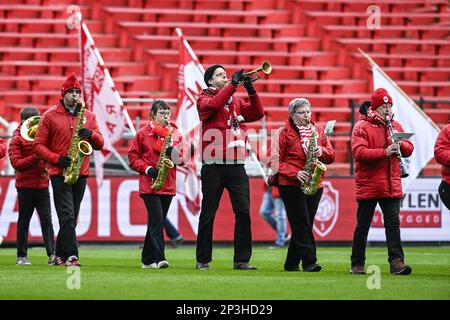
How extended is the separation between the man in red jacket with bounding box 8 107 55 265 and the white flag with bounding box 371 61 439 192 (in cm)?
698

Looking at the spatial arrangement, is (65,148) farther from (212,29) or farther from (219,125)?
(212,29)

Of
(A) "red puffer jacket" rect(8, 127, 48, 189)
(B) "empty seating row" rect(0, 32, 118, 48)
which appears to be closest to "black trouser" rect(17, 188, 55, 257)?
(A) "red puffer jacket" rect(8, 127, 48, 189)

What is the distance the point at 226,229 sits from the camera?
2128cm

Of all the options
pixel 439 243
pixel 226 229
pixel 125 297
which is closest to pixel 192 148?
pixel 226 229

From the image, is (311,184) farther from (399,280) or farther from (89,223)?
(89,223)

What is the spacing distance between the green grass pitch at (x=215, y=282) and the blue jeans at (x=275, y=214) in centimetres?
416

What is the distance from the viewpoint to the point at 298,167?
13.6 metres

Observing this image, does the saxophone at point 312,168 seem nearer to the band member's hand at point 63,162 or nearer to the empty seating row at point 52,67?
the band member's hand at point 63,162

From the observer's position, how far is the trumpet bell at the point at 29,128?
15281mm

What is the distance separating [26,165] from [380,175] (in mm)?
4848

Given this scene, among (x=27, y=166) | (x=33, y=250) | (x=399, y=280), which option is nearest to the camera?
(x=399, y=280)

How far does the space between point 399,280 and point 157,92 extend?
51.9 ft

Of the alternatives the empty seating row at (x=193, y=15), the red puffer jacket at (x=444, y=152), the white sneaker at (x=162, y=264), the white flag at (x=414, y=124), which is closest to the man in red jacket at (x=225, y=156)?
the white sneaker at (x=162, y=264)

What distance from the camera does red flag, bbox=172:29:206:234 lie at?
67.8 feet
